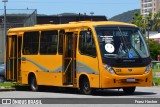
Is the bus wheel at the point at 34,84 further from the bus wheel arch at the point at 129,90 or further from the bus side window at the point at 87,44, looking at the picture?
the bus wheel arch at the point at 129,90

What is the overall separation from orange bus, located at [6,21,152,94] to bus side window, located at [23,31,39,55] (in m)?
0.20

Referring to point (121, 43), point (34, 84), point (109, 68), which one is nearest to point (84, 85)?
point (109, 68)

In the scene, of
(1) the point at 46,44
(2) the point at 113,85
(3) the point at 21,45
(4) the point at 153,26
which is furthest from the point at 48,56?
(4) the point at 153,26

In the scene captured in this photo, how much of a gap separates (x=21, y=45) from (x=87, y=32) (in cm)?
566

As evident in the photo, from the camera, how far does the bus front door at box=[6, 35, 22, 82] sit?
27.3 meters

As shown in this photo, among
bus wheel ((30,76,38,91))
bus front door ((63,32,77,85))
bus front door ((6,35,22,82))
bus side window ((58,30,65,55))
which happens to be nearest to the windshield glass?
bus front door ((63,32,77,85))

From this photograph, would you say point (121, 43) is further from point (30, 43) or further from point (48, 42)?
point (30, 43)

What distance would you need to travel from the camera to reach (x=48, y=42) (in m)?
24.6

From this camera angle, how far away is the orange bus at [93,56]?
21359 mm

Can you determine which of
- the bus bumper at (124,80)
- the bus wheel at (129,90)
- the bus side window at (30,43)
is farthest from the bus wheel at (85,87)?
the bus side window at (30,43)

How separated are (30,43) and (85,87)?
192 inches

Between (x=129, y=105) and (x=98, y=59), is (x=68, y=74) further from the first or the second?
Answer: (x=129, y=105)

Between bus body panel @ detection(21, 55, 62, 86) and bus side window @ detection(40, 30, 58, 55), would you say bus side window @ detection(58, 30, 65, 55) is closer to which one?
bus body panel @ detection(21, 55, 62, 86)

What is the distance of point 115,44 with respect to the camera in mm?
21656
